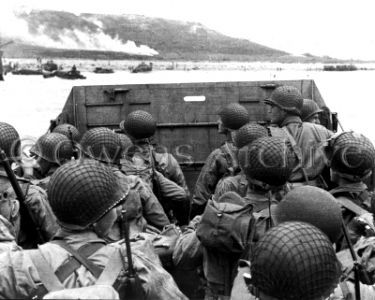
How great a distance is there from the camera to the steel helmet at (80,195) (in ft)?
9.55

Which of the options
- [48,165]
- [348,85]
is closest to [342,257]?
[48,165]

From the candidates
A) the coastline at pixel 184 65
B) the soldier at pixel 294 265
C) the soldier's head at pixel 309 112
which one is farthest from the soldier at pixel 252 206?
the coastline at pixel 184 65

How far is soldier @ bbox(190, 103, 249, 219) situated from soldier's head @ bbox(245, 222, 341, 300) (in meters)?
3.58

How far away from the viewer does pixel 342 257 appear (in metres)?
3.31

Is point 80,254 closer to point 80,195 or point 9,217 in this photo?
point 80,195

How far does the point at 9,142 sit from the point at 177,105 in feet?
12.1

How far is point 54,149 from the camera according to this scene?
5.36 m

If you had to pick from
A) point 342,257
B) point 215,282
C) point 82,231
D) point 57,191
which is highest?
point 57,191

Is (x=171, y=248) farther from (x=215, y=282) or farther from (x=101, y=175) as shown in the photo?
(x=101, y=175)

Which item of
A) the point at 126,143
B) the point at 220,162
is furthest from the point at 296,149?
the point at 126,143

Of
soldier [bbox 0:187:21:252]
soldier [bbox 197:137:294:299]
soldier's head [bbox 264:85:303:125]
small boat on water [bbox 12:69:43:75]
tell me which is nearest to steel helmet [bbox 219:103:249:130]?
soldier's head [bbox 264:85:303:125]

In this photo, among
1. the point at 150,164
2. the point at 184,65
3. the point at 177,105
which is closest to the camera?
the point at 150,164

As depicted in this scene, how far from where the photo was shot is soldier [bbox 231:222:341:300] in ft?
7.89

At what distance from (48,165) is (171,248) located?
2048mm
